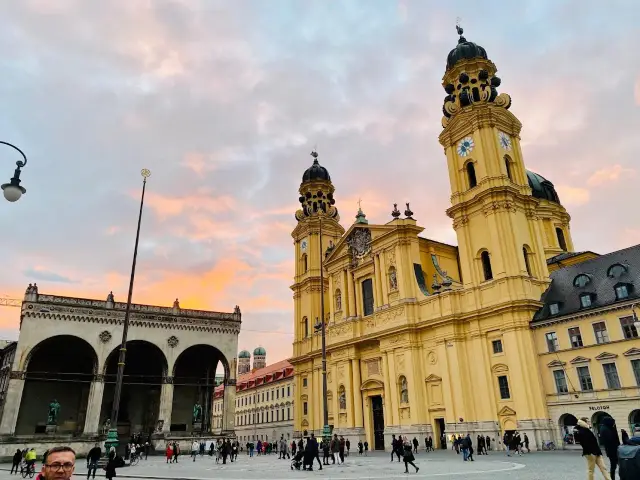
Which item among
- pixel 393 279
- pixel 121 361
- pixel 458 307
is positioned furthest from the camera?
pixel 393 279

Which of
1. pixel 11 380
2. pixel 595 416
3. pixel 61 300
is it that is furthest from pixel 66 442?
pixel 595 416

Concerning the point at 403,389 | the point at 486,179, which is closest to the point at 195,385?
the point at 403,389

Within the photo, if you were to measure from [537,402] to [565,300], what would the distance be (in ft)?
23.9

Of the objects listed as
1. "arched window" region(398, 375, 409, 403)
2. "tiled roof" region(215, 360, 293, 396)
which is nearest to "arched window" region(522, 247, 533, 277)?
"arched window" region(398, 375, 409, 403)

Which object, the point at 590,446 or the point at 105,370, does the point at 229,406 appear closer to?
the point at 105,370

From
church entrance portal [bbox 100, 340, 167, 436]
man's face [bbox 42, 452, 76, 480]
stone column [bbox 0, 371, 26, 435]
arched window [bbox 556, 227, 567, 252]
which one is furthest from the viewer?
arched window [bbox 556, 227, 567, 252]

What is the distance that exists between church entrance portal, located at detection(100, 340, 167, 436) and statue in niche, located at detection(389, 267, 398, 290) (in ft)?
75.4

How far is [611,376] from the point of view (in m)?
29.1

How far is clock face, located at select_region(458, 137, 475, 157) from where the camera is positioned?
41656mm

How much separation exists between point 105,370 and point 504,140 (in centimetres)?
4029

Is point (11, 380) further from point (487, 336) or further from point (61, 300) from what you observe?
point (487, 336)

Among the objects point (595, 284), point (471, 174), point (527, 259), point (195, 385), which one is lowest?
point (195, 385)

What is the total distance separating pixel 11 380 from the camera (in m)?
39.8

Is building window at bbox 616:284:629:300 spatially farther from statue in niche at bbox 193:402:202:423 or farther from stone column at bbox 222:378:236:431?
statue in niche at bbox 193:402:202:423
